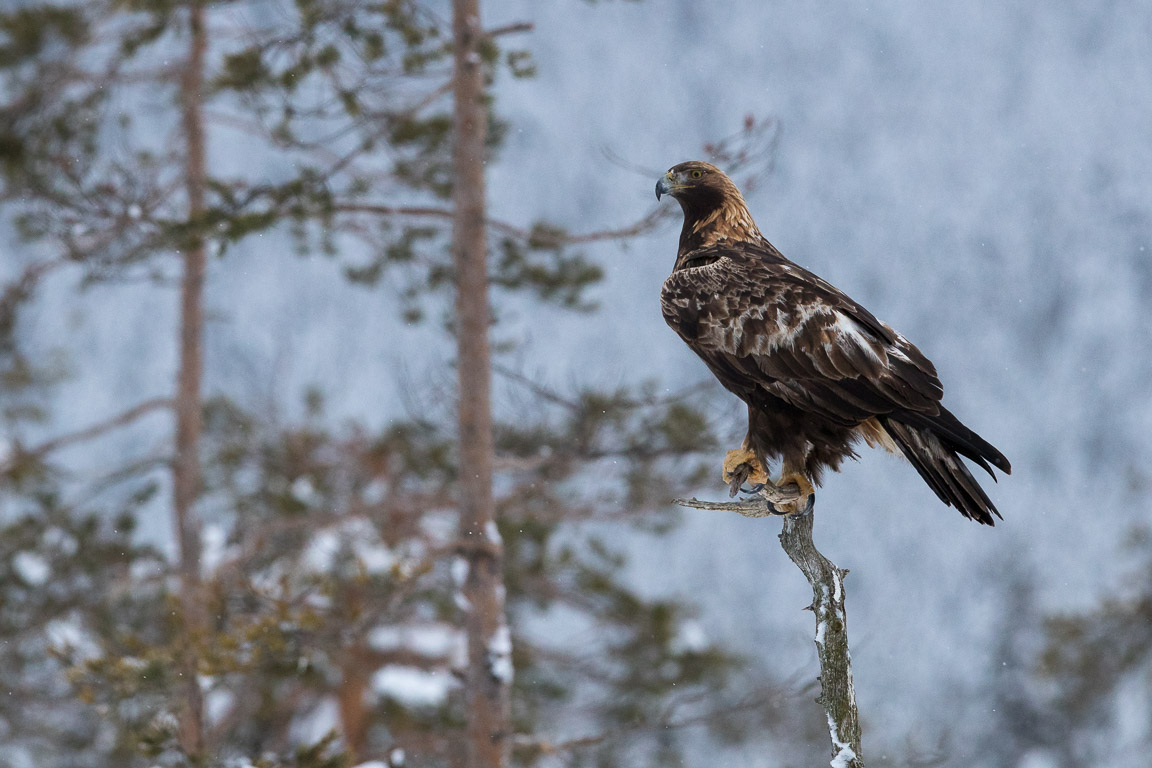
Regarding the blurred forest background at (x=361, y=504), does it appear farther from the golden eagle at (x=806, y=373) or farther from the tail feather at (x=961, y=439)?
the tail feather at (x=961, y=439)

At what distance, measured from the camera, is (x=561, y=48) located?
364 ft

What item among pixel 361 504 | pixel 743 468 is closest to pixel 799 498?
pixel 743 468

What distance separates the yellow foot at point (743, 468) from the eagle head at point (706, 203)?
1045 mm

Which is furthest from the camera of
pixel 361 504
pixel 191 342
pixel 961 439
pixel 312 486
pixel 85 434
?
pixel 312 486

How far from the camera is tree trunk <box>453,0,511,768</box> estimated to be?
8.34 metres

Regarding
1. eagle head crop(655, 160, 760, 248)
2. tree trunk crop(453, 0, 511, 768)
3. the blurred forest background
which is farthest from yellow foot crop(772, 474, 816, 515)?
tree trunk crop(453, 0, 511, 768)

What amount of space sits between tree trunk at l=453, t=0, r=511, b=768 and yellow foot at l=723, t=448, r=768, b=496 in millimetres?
3488

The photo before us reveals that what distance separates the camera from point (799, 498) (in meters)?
5.07

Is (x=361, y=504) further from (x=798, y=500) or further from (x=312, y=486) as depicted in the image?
(x=798, y=500)

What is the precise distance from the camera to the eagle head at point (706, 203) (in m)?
5.83

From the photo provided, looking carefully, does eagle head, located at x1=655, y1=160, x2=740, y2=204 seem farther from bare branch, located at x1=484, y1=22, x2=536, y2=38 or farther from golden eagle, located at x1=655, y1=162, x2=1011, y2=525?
bare branch, located at x1=484, y1=22, x2=536, y2=38

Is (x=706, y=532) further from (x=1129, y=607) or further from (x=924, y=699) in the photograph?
(x=1129, y=607)

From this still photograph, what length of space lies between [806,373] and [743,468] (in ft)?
1.91

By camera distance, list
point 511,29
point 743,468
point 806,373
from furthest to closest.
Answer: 1. point 511,29
2. point 743,468
3. point 806,373
